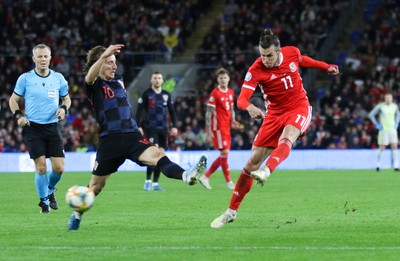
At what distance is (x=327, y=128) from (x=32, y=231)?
829 inches

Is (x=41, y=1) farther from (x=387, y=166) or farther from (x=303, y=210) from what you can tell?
(x=303, y=210)

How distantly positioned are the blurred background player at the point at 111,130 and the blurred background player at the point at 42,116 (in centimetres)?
276

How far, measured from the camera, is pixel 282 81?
1168cm

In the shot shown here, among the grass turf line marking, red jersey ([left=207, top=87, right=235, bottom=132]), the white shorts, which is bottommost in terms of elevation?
the white shorts

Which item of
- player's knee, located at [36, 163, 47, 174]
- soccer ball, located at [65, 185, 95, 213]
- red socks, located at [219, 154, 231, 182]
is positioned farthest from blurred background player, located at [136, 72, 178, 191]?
soccer ball, located at [65, 185, 95, 213]

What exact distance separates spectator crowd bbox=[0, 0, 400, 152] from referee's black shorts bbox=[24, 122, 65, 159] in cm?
1679

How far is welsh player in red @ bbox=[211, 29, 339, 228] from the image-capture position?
441 inches

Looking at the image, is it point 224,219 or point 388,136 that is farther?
point 388,136

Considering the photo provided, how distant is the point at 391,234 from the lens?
10.3m

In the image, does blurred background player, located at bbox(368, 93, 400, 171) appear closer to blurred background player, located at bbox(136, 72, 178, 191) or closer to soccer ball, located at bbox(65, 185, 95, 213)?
blurred background player, located at bbox(136, 72, 178, 191)

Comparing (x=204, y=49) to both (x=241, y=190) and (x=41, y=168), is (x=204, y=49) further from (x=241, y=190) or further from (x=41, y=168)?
(x=241, y=190)

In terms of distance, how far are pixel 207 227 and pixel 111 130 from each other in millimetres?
1681

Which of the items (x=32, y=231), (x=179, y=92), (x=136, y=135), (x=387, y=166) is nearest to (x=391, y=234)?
(x=136, y=135)

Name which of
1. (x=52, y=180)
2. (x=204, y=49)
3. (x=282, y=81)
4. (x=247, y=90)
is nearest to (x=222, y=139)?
(x=52, y=180)
